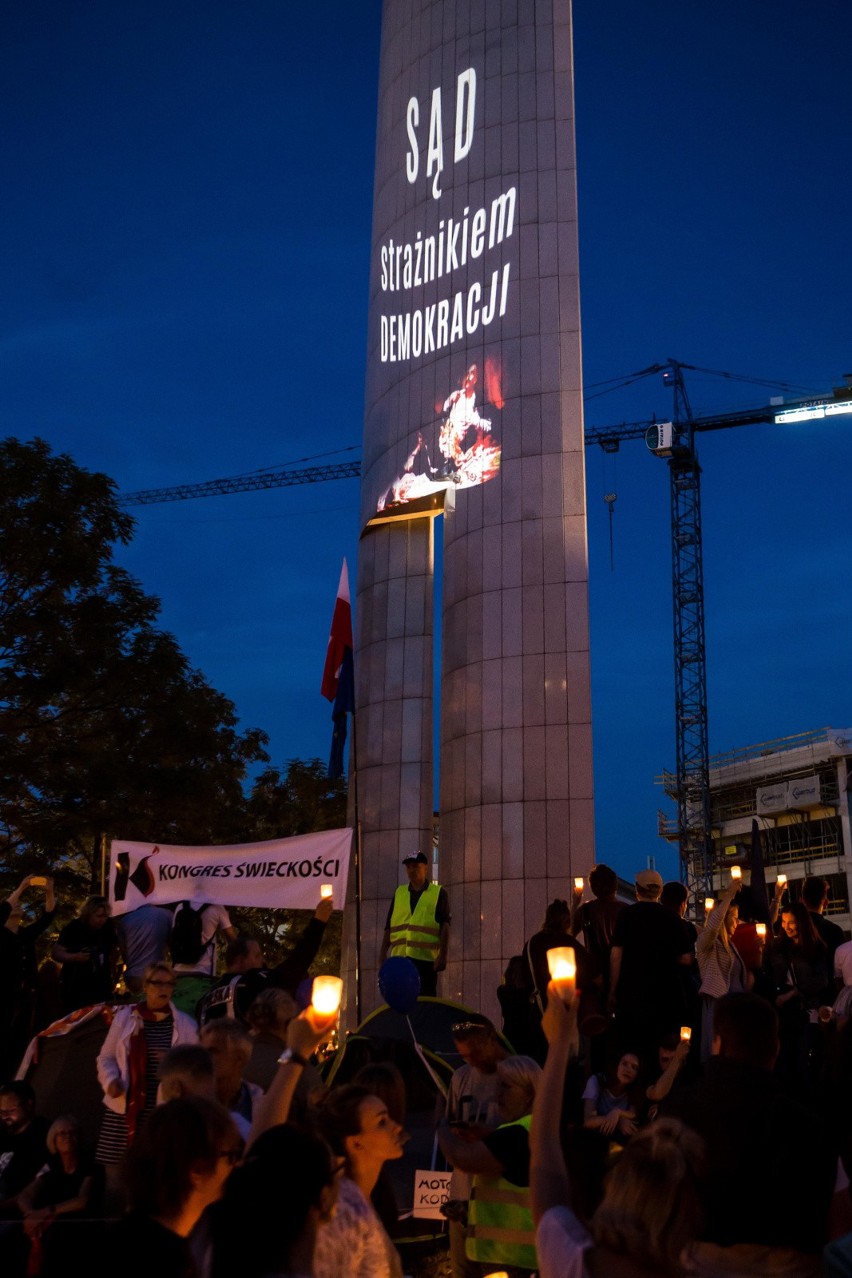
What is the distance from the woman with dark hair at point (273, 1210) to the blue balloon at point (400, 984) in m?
6.78

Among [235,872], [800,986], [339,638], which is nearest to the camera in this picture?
[800,986]

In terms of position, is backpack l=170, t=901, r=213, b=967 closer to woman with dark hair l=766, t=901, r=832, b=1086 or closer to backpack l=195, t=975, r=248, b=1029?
backpack l=195, t=975, r=248, b=1029

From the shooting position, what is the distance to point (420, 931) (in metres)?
12.3

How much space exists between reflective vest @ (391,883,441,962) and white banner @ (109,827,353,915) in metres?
1.10

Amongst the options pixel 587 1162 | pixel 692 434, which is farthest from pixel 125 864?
pixel 692 434

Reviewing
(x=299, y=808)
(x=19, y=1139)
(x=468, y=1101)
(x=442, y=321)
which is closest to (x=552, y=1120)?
(x=468, y=1101)

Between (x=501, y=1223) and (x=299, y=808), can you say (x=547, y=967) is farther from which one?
(x=299, y=808)

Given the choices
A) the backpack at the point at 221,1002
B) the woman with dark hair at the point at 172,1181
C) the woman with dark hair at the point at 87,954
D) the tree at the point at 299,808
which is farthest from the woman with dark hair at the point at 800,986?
the tree at the point at 299,808

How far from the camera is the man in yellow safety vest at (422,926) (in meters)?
12.3

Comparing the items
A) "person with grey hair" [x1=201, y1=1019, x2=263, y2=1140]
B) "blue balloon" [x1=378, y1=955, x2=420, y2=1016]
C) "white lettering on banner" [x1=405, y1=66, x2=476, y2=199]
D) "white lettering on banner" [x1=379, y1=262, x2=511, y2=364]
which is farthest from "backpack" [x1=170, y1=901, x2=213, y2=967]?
"white lettering on banner" [x1=405, y1=66, x2=476, y2=199]

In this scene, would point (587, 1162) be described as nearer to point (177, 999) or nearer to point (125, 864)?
point (177, 999)

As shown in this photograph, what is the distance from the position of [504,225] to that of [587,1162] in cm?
1760

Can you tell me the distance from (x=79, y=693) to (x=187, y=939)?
38.8ft

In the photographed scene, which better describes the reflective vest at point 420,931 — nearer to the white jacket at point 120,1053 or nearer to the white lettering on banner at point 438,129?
the white jacket at point 120,1053
